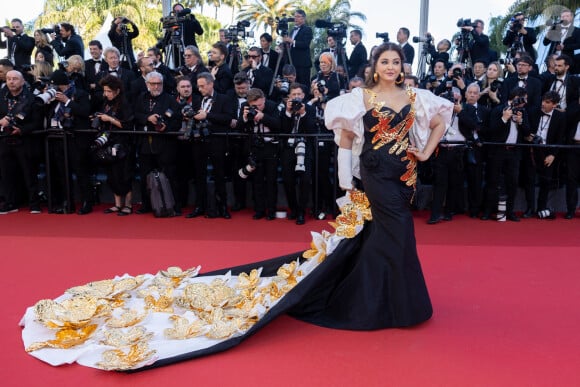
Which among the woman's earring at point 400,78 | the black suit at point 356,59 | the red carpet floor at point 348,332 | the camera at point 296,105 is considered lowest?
the red carpet floor at point 348,332

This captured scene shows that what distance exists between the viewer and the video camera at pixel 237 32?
7.69 metres

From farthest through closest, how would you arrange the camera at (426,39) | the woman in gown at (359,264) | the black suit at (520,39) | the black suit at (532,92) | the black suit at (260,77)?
the camera at (426,39)
the black suit at (520,39)
the black suit at (260,77)
the black suit at (532,92)
the woman in gown at (359,264)

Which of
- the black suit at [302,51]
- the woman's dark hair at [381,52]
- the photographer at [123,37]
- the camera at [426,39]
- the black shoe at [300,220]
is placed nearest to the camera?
the woman's dark hair at [381,52]

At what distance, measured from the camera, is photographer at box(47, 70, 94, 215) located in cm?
609

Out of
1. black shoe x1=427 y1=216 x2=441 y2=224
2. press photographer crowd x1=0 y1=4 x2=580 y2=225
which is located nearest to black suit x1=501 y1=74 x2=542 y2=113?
press photographer crowd x1=0 y1=4 x2=580 y2=225

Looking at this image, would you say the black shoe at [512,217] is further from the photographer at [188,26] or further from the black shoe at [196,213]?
the photographer at [188,26]

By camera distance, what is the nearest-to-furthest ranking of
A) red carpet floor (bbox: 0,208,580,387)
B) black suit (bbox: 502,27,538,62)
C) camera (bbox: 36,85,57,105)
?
red carpet floor (bbox: 0,208,580,387) < camera (bbox: 36,85,57,105) < black suit (bbox: 502,27,538,62)

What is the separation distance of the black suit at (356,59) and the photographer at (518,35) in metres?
2.00

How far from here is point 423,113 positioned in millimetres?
3027

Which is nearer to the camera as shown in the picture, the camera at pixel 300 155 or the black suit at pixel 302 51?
the camera at pixel 300 155

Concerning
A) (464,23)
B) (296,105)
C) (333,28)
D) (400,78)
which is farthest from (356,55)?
(400,78)

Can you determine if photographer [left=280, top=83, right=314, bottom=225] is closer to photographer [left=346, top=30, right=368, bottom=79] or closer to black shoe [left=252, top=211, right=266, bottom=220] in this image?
black shoe [left=252, top=211, right=266, bottom=220]

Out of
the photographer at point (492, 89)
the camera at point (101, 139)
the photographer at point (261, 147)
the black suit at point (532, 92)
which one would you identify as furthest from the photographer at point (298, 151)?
the black suit at point (532, 92)

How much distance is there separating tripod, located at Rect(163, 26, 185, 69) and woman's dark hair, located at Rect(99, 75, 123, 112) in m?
1.68
